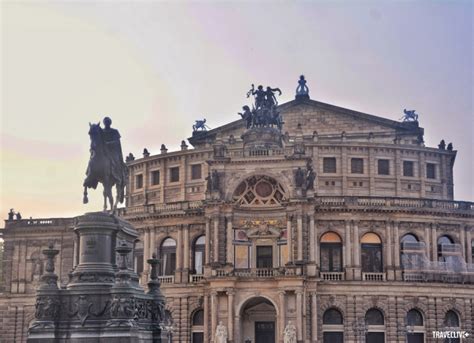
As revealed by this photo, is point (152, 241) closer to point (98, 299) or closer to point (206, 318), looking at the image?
point (206, 318)

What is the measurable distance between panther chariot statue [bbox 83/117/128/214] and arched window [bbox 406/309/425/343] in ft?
137

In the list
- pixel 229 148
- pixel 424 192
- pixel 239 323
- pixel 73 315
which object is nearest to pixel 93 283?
pixel 73 315

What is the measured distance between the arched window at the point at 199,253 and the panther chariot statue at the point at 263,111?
404 inches

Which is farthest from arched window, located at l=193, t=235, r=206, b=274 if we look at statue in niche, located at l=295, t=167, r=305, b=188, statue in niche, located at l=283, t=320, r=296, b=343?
statue in niche, located at l=283, t=320, r=296, b=343

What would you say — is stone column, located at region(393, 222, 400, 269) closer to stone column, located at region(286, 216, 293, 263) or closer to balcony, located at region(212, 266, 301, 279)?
stone column, located at region(286, 216, 293, 263)

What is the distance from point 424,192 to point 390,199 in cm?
806

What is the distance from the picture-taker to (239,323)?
58656mm

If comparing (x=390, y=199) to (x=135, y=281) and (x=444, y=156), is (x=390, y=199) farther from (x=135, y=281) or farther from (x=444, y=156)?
(x=135, y=281)

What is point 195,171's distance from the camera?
71562mm

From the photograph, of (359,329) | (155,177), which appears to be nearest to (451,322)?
(359,329)

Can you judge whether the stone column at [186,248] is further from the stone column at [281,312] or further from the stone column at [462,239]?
the stone column at [462,239]

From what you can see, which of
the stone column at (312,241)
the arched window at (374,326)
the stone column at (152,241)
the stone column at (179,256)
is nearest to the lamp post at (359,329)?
the arched window at (374,326)

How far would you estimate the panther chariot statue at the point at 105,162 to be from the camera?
24391 mm

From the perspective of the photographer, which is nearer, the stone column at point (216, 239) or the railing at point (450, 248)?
the stone column at point (216, 239)
